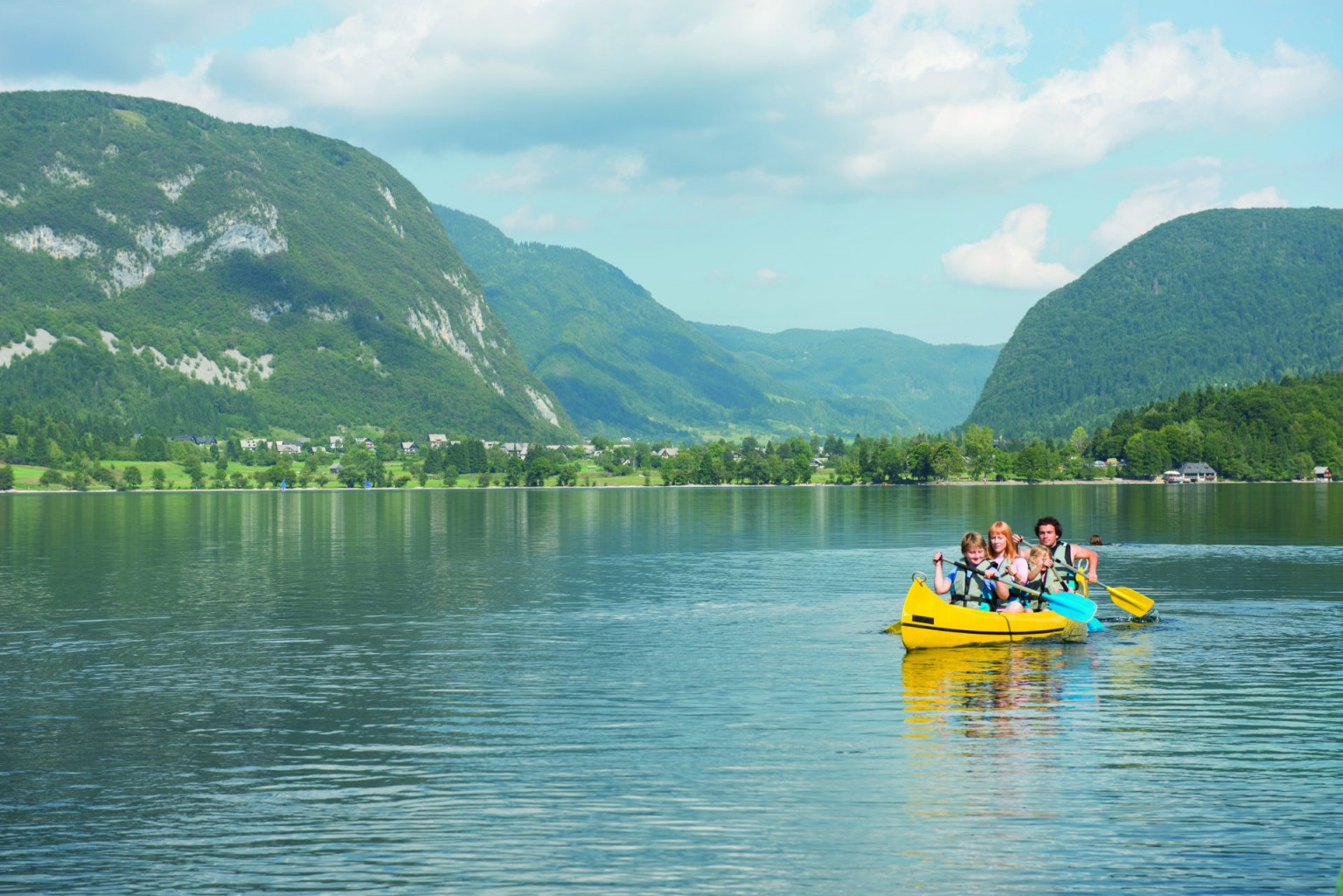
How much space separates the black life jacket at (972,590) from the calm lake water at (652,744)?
205cm

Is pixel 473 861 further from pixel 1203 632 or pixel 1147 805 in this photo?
pixel 1203 632

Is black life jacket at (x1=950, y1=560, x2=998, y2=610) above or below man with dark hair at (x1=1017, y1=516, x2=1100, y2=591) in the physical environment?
below

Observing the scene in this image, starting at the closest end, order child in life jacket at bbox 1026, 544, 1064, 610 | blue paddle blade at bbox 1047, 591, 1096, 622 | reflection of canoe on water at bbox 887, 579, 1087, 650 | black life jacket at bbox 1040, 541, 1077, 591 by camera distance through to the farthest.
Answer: reflection of canoe on water at bbox 887, 579, 1087, 650
blue paddle blade at bbox 1047, 591, 1096, 622
child in life jacket at bbox 1026, 544, 1064, 610
black life jacket at bbox 1040, 541, 1077, 591

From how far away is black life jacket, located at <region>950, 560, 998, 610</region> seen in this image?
142ft

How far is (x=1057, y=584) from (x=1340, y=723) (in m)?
15.6

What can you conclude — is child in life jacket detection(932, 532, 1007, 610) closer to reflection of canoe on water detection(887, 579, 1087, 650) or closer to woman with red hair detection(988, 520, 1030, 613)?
woman with red hair detection(988, 520, 1030, 613)

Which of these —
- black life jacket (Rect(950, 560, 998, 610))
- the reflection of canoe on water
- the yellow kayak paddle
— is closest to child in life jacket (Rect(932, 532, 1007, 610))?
black life jacket (Rect(950, 560, 998, 610))

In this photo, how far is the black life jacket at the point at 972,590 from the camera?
1704 inches

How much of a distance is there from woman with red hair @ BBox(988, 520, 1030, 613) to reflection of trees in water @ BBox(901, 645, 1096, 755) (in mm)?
1419

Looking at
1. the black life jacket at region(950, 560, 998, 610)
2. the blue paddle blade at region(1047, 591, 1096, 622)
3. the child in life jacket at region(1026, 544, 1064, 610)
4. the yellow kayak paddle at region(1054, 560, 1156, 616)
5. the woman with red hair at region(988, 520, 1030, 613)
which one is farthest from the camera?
the yellow kayak paddle at region(1054, 560, 1156, 616)

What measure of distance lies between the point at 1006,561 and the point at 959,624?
459 centimetres

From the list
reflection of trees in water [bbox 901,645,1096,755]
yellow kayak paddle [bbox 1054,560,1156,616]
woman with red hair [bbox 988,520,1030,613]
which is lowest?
reflection of trees in water [bbox 901,645,1096,755]

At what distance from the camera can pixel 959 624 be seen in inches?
1624

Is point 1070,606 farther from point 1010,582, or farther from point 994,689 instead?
point 994,689
